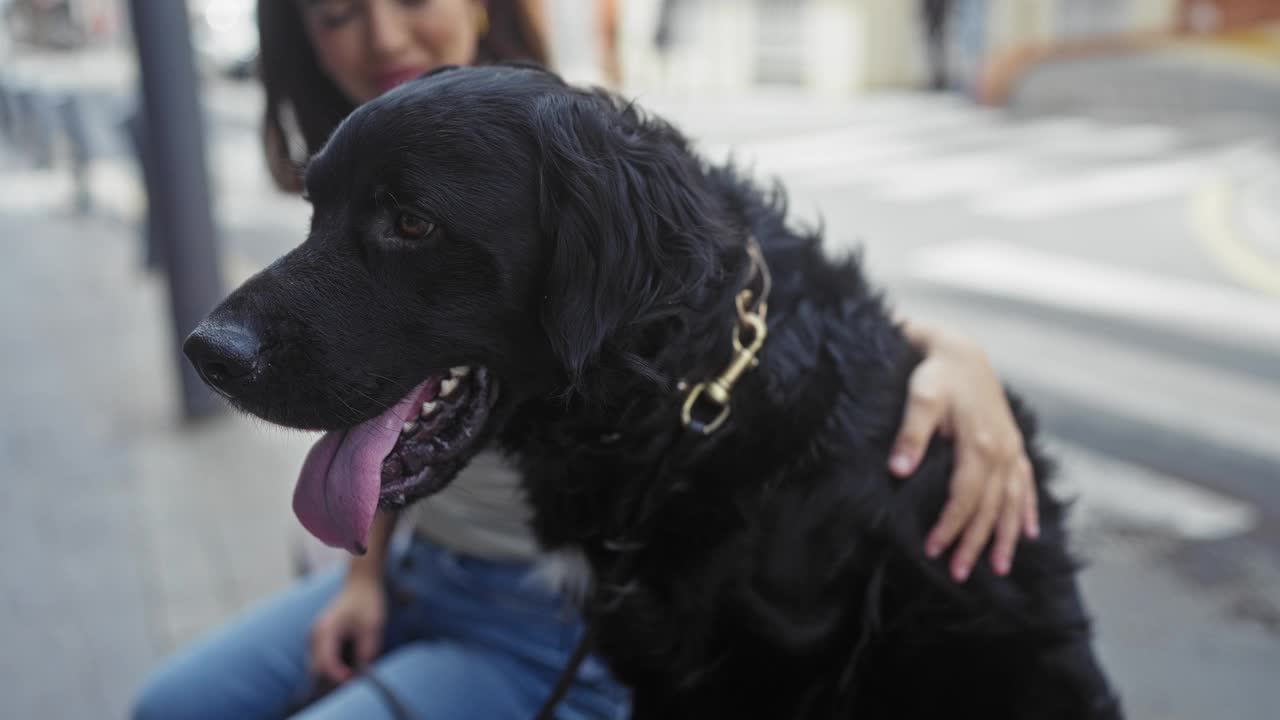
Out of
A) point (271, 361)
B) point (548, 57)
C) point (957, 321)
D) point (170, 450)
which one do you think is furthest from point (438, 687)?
point (957, 321)

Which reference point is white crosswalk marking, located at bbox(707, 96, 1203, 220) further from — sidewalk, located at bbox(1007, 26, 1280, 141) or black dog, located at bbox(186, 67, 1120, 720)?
black dog, located at bbox(186, 67, 1120, 720)

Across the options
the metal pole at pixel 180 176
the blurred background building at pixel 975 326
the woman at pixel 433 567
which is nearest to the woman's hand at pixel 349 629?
the woman at pixel 433 567

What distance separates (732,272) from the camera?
1.50 m

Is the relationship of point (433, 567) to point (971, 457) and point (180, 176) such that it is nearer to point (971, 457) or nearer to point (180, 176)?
point (971, 457)

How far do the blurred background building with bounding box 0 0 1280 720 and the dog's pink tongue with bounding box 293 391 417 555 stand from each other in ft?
1.91

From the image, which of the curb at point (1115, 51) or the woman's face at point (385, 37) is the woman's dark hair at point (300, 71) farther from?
the curb at point (1115, 51)

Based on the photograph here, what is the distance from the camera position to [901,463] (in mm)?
1544

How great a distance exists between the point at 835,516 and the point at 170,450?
360cm

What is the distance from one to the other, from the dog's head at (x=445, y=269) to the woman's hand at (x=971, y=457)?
376mm

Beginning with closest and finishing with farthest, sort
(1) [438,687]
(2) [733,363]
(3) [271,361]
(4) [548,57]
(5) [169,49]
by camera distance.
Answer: (3) [271,361]
(2) [733,363]
(1) [438,687]
(4) [548,57]
(5) [169,49]

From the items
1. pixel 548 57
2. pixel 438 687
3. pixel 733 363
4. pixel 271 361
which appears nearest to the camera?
pixel 271 361

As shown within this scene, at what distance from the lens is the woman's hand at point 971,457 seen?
153cm

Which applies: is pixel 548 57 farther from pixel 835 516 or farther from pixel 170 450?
pixel 170 450

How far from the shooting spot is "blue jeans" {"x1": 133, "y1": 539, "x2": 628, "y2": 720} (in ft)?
5.52
